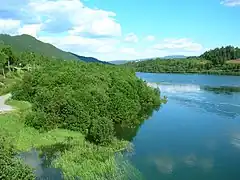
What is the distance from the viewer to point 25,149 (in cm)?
3772

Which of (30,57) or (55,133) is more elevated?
(30,57)

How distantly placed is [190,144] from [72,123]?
15177mm

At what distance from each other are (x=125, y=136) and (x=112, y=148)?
29.2 ft

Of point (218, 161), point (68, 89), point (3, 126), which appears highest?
point (68, 89)

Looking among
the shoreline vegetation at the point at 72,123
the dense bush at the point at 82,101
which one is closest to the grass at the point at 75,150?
the shoreline vegetation at the point at 72,123

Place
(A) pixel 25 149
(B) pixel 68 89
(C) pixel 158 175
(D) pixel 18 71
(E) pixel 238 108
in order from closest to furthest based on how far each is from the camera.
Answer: (C) pixel 158 175
(A) pixel 25 149
(B) pixel 68 89
(E) pixel 238 108
(D) pixel 18 71

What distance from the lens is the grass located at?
1248 inches

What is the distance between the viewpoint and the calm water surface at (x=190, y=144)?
114 ft

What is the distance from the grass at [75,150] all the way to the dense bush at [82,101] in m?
1.55

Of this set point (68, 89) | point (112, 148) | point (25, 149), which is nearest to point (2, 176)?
point (25, 149)

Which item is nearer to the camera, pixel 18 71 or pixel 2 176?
pixel 2 176

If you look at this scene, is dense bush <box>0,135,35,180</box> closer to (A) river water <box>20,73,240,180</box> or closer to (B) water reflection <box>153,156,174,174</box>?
(A) river water <box>20,73,240,180</box>

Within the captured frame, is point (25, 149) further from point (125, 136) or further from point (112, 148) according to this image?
point (125, 136)

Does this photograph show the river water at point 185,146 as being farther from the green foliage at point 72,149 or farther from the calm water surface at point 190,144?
the green foliage at point 72,149
